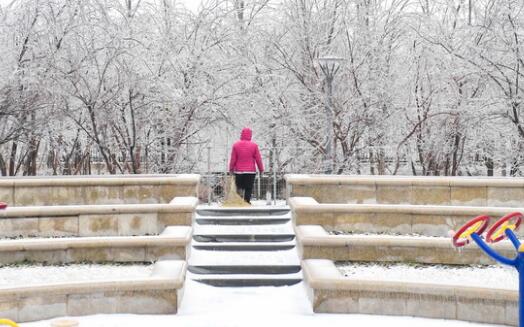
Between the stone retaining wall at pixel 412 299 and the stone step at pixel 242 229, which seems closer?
the stone retaining wall at pixel 412 299

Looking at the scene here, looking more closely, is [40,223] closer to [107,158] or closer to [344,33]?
[107,158]

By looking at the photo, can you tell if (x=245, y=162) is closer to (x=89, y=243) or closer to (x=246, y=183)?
(x=246, y=183)

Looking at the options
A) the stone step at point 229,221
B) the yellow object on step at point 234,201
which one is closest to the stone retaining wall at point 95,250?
the stone step at point 229,221

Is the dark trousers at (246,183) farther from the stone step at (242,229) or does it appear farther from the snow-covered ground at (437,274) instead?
the snow-covered ground at (437,274)

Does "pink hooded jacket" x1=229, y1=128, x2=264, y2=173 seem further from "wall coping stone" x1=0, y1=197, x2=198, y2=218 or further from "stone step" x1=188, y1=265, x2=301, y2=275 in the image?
"stone step" x1=188, y1=265, x2=301, y2=275

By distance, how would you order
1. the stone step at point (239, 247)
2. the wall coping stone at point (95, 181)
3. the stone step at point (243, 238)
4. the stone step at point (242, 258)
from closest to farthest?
the stone step at point (242, 258)
the stone step at point (239, 247)
the stone step at point (243, 238)
the wall coping stone at point (95, 181)

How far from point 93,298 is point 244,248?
2896 mm

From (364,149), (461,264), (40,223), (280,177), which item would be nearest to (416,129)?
(364,149)

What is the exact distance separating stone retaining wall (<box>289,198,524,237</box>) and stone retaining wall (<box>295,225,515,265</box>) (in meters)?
1.36

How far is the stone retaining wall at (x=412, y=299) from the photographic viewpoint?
23.6 feet

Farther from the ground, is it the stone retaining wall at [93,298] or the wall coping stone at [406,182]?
the wall coping stone at [406,182]

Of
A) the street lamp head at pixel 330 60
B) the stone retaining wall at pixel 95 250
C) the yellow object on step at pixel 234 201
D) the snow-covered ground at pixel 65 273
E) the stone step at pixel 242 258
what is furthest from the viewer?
the street lamp head at pixel 330 60

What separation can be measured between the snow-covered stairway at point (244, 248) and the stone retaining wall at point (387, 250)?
1.55 feet

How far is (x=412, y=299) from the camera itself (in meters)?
7.50
